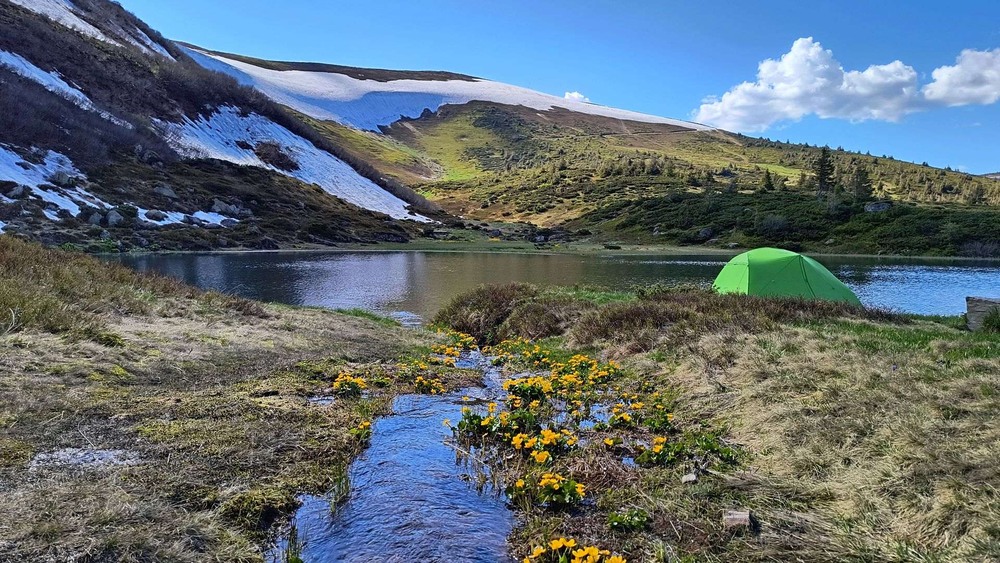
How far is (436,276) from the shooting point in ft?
143

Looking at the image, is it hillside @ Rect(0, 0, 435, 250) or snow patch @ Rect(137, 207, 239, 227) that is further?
snow patch @ Rect(137, 207, 239, 227)

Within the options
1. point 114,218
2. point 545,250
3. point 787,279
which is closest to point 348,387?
point 787,279

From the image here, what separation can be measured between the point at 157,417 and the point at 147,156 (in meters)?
82.1

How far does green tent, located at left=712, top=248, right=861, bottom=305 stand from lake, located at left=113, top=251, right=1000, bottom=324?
19.0 ft

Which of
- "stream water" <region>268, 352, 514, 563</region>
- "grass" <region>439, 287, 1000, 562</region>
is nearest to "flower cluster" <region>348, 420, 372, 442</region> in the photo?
"stream water" <region>268, 352, 514, 563</region>

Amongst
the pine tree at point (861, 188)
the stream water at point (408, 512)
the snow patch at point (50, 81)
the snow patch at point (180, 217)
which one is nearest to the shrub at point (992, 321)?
the stream water at point (408, 512)

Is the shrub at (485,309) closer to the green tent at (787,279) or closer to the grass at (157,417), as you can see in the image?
the grass at (157,417)

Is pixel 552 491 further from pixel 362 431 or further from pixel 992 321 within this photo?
pixel 992 321

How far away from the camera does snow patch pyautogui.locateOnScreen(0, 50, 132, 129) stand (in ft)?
245

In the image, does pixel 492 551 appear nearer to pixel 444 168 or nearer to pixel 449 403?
pixel 449 403

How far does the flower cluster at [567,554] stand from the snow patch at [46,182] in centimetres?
6005

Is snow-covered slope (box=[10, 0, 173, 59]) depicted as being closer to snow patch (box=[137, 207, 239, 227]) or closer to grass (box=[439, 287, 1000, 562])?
snow patch (box=[137, 207, 239, 227])

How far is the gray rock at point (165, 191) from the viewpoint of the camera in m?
66.2

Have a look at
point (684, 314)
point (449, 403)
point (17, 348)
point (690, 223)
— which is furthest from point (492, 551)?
point (690, 223)
